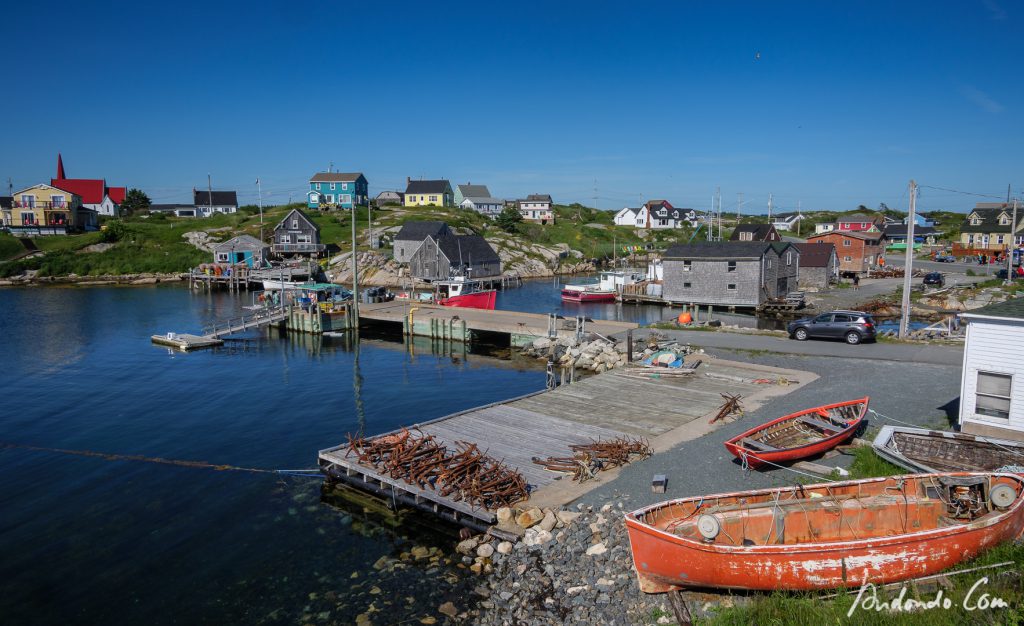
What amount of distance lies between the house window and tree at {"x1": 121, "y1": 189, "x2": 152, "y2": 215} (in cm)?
15766

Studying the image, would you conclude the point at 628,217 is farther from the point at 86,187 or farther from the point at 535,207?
the point at 86,187

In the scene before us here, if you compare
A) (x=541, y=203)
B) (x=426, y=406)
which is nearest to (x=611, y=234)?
(x=541, y=203)

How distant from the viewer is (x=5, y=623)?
1461cm

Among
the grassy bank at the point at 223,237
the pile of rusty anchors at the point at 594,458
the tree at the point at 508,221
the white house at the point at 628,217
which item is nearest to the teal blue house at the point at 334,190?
the grassy bank at the point at 223,237

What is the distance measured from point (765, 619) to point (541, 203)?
147810 millimetres

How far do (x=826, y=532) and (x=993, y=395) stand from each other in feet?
29.9

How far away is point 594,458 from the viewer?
762 inches

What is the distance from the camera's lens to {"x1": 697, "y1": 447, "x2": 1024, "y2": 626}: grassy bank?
10.4m

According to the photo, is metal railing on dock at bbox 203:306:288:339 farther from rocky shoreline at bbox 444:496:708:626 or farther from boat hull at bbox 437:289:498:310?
rocky shoreline at bbox 444:496:708:626

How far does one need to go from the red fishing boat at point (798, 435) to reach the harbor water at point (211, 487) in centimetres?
863

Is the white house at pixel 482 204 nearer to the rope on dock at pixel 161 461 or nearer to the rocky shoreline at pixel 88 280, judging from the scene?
the rocky shoreline at pixel 88 280

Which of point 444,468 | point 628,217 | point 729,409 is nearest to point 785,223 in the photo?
point 628,217

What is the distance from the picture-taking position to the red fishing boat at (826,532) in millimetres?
11641

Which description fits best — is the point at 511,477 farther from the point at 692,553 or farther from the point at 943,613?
the point at 943,613
